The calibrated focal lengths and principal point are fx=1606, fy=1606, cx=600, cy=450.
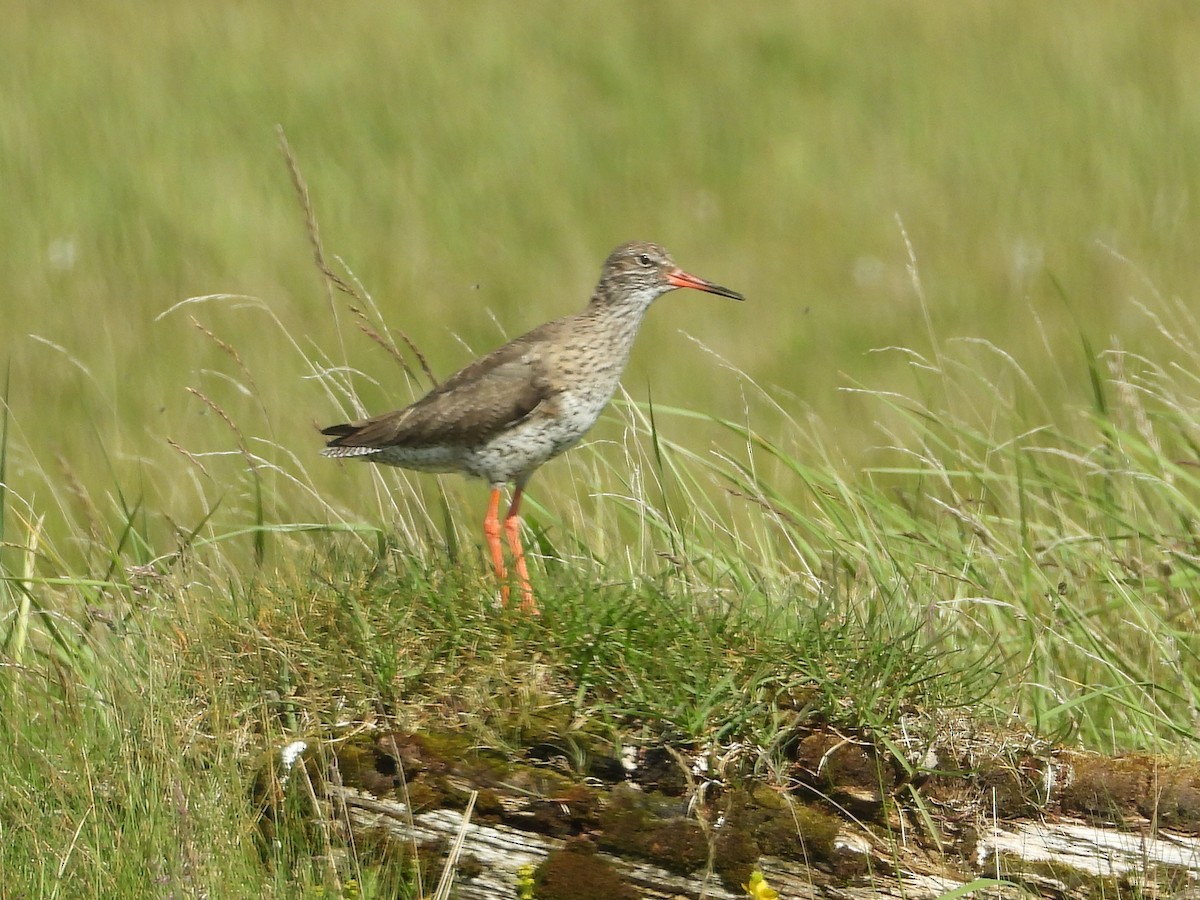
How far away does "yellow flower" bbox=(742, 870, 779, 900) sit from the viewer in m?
3.54

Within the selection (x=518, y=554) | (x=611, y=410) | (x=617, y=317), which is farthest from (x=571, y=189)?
(x=518, y=554)

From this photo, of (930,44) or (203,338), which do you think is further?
(930,44)

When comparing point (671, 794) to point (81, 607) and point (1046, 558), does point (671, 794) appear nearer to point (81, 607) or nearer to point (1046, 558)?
point (81, 607)

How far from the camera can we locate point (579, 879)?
368 cm

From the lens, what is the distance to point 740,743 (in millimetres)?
3875

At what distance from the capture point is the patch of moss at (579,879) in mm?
3678

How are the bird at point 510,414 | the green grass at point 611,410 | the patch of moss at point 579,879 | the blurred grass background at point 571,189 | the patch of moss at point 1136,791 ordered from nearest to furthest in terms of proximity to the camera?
the patch of moss at point 579,879
the patch of moss at point 1136,791
the green grass at point 611,410
the bird at point 510,414
the blurred grass background at point 571,189

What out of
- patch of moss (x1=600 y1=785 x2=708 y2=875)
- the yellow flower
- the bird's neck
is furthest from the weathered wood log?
the bird's neck

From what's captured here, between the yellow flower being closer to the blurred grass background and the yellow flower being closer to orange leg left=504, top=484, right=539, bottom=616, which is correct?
orange leg left=504, top=484, right=539, bottom=616

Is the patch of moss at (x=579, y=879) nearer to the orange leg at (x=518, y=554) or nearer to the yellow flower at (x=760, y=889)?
the yellow flower at (x=760, y=889)

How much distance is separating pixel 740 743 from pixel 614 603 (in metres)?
0.52

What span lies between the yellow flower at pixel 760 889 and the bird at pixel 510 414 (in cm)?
187

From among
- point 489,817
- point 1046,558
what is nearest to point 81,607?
point 489,817

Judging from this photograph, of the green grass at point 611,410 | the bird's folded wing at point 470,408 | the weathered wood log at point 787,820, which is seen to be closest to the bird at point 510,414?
the bird's folded wing at point 470,408
